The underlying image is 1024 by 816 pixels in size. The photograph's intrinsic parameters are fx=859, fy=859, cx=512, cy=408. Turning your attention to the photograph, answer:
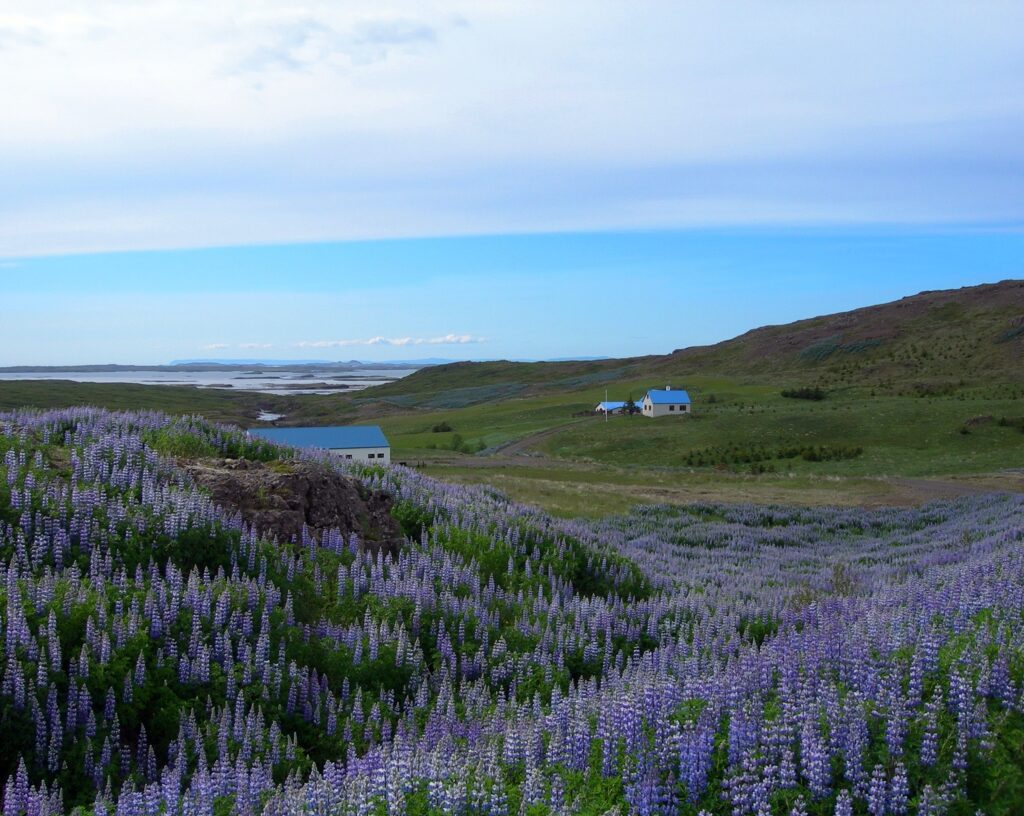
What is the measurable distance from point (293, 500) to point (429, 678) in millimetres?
4340

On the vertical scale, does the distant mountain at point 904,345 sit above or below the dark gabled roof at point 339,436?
above

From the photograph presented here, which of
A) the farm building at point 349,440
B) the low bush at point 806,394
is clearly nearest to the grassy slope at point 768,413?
the low bush at point 806,394

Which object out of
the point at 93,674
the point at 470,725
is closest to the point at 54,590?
the point at 93,674

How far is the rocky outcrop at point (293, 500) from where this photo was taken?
11.2m

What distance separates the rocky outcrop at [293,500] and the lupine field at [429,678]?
0.42m

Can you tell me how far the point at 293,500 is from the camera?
11648mm

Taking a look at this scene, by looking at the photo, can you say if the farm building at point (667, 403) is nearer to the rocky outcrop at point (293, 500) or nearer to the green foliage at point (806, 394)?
the green foliage at point (806, 394)

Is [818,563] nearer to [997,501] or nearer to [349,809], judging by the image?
[997,501]

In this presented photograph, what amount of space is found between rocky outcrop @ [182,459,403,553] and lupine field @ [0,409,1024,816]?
1.39 feet

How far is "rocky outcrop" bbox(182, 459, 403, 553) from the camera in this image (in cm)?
1120

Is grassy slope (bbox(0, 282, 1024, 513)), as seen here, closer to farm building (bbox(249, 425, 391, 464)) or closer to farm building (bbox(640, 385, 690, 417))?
farm building (bbox(640, 385, 690, 417))

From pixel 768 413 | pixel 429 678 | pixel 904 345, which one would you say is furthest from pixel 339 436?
pixel 904 345

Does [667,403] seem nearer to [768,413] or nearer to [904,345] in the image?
[768,413]

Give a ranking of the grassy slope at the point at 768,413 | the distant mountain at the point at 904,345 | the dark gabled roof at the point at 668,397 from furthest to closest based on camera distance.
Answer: the distant mountain at the point at 904,345 < the dark gabled roof at the point at 668,397 < the grassy slope at the point at 768,413
